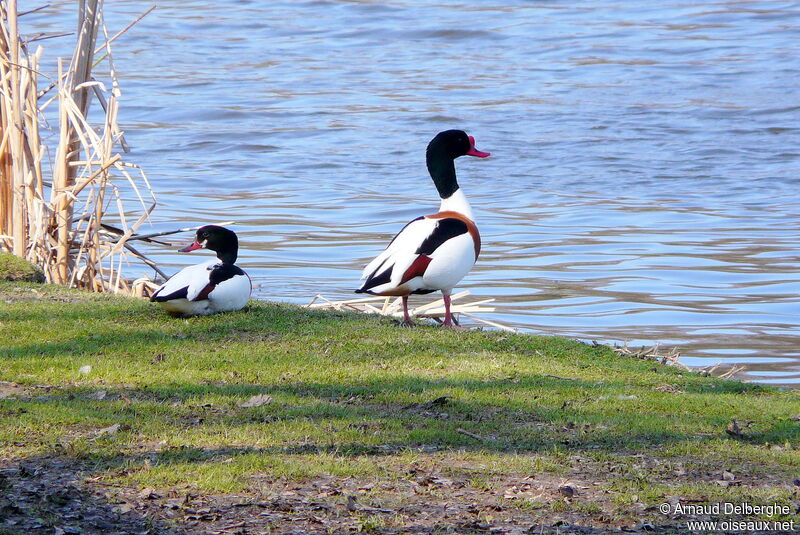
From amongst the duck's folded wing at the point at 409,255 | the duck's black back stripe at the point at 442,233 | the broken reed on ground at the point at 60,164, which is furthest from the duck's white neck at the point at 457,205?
the broken reed on ground at the point at 60,164

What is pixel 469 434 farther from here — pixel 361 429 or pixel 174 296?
pixel 174 296

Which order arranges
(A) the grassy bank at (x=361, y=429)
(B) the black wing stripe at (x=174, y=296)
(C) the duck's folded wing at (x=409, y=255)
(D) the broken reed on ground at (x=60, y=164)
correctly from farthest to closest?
(D) the broken reed on ground at (x=60, y=164), (C) the duck's folded wing at (x=409, y=255), (B) the black wing stripe at (x=174, y=296), (A) the grassy bank at (x=361, y=429)

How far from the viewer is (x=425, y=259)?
7762mm

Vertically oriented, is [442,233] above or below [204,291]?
above

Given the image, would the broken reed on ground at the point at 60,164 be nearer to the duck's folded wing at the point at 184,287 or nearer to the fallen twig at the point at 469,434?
the duck's folded wing at the point at 184,287

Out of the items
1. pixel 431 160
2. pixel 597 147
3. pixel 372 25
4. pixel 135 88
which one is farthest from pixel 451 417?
pixel 372 25

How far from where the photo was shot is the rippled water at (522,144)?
444 inches

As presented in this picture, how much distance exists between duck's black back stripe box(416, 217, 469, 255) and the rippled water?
2393 millimetres

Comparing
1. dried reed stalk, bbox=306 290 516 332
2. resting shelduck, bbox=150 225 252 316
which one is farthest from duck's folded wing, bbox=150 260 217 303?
dried reed stalk, bbox=306 290 516 332

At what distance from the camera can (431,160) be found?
8633 millimetres

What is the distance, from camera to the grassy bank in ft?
14.8

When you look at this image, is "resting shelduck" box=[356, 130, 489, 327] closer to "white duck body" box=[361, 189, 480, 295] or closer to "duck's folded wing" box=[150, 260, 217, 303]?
"white duck body" box=[361, 189, 480, 295]
